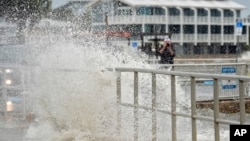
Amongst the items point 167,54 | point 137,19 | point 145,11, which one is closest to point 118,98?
point 167,54

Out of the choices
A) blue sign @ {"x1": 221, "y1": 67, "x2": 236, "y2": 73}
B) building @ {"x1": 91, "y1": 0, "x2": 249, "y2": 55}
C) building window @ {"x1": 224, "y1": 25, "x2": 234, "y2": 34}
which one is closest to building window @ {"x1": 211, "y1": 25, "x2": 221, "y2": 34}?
building @ {"x1": 91, "y1": 0, "x2": 249, "y2": 55}

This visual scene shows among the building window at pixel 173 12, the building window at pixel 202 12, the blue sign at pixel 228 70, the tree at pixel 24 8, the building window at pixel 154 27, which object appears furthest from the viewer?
the building window at pixel 202 12

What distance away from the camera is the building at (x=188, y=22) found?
81562mm

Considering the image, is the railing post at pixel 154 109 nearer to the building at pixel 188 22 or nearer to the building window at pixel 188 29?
the building at pixel 188 22

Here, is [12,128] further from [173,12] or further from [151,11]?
[173,12]

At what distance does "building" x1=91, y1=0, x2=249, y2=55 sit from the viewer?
8156 centimetres

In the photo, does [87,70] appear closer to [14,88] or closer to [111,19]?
[14,88]

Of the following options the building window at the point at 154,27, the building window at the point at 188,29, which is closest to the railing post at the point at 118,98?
the building window at the point at 154,27

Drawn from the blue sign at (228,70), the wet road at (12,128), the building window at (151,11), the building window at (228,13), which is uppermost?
the building window at (151,11)

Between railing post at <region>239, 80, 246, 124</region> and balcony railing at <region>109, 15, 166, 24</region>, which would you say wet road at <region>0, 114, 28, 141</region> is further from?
balcony railing at <region>109, 15, 166, 24</region>

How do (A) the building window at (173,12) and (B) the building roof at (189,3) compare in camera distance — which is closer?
(B) the building roof at (189,3)

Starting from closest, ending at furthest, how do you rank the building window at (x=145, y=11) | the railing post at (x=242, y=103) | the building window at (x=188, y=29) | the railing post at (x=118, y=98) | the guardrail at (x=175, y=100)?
the railing post at (x=242, y=103) → the guardrail at (x=175, y=100) → the railing post at (x=118, y=98) → the building window at (x=145, y=11) → the building window at (x=188, y=29)

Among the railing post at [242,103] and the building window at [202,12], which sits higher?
the building window at [202,12]

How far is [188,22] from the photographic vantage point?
84.9m
